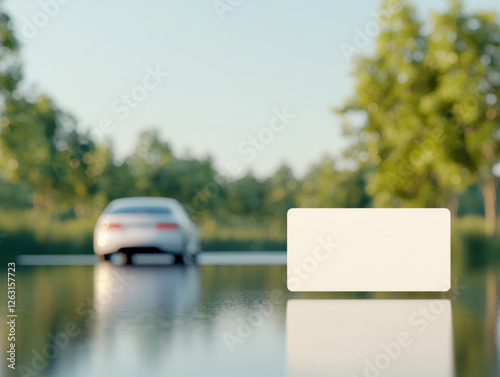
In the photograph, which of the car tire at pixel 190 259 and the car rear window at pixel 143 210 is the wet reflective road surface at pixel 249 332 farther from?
the car tire at pixel 190 259

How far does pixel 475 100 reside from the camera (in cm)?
3381

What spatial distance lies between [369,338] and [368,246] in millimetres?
3758

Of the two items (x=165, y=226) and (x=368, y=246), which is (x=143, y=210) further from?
(x=368, y=246)

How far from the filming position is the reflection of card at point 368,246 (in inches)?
423

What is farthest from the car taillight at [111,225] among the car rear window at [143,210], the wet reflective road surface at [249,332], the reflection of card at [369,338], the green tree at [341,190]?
the green tree at [341,190]

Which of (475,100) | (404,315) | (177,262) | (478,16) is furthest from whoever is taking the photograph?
(478,16)

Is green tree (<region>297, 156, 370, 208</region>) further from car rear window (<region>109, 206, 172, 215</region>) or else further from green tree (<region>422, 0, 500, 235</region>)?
car rear window (<region>109, 206, 172, 215</region>)

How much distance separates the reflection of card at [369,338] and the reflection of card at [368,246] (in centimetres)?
54

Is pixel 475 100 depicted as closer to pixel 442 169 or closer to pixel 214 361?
pixel 442 169

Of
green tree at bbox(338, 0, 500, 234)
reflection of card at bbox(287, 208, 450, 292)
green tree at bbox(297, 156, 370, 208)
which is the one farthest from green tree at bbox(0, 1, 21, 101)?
green tree at bbox(297, 156, 370, 208)

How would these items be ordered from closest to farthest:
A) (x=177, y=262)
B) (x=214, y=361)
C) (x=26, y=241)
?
(x=214, y=361) < (x=177, y=262) < (x=26, y=241)

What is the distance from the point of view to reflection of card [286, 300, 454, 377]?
562 centimetres

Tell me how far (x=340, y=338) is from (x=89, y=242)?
23.4 metres

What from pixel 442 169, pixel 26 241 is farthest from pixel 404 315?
pixel 442 169
